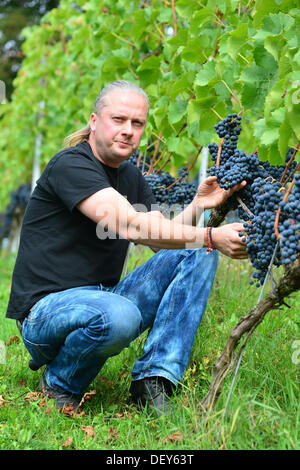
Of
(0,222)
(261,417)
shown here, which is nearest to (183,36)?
(261,417)

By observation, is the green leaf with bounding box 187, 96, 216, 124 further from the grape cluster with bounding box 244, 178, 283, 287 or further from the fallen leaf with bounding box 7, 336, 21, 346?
the fallen leaf with bounding box 7, 336, 21, 346

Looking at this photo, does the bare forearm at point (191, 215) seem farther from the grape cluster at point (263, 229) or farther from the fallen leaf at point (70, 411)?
the fallen leaf at point (70, 411)

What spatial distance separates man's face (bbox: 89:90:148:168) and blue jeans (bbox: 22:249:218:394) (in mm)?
514

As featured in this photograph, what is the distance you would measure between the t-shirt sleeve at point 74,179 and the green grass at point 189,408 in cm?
83

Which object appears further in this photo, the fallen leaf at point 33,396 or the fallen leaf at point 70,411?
the fallen leaf at point 33,396

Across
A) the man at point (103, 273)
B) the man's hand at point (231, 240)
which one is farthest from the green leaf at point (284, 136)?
the man at point (103, 273)

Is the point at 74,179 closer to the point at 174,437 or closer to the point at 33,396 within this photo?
the point at 33,396

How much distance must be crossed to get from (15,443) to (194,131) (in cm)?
170

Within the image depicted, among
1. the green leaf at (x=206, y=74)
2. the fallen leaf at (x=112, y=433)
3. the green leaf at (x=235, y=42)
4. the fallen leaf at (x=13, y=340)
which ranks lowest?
the fallen leaf at (x=13, y=340)

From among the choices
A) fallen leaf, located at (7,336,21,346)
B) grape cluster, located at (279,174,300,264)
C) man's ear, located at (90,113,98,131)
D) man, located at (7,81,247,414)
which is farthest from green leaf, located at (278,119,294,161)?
fallen leaf, located at (7,336,21,346)

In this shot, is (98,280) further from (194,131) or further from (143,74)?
(143,74)

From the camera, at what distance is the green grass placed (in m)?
1.81

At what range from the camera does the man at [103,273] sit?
84.6 inches
